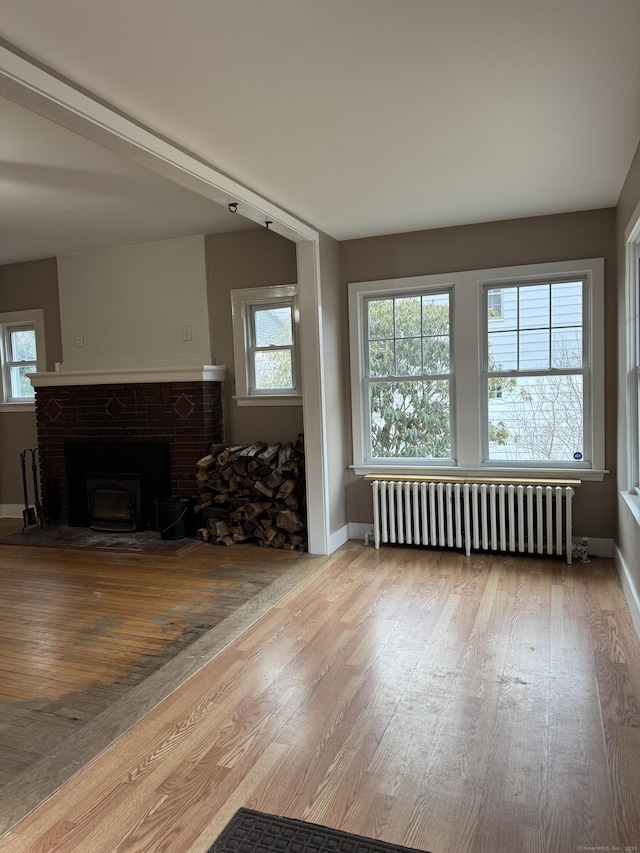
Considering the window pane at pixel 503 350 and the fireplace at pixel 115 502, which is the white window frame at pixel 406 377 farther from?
the fireplace at pixel 115 502

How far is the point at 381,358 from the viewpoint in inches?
201

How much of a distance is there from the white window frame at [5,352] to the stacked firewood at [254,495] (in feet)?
7.67

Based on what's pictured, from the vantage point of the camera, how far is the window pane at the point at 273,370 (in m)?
5.35

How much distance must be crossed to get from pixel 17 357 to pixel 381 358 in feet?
13.5

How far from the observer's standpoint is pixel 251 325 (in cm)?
543

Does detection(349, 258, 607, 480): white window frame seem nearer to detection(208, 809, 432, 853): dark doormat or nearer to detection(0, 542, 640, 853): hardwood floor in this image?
detection(0, 542, 640, 853): hardwood floor

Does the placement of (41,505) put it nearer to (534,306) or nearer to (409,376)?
(409,376)

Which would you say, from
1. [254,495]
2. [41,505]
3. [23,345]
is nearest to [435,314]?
[254,495]

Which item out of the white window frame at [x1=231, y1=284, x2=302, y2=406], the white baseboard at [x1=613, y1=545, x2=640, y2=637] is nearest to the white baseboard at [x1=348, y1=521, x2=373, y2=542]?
the white window frame at [x1=231, y1=284, x2=302, y2=406]

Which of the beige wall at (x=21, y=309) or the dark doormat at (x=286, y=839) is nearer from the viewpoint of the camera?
the dark doormat at (x=286, y=839)

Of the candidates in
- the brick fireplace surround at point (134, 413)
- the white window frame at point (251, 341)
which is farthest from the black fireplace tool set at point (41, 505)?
the white window frame at point (251, 341)

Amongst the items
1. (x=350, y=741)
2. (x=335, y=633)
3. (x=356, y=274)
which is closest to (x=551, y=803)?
(x=350, y=741)

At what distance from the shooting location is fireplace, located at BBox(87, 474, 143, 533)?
566 centimetres

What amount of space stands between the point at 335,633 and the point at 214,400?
2811 millimetres
